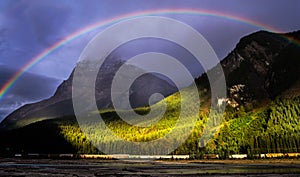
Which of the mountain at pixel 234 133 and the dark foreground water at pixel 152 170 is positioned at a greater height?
the mountain at pixel 234 133

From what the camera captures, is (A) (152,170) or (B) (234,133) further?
(B) (234,133)

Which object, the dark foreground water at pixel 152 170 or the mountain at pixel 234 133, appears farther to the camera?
the mountain at pixel 234 133

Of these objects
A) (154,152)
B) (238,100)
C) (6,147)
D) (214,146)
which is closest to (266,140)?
(214,146)

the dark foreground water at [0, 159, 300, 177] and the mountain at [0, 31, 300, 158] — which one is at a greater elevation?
the mountain at [0, 31, 300, 158]

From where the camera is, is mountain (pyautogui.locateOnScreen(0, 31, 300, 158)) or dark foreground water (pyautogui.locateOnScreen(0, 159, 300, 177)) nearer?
dark foreground water (pyautogui.locateOnScreen(0, 159, 300, 177))

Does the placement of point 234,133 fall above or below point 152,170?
above

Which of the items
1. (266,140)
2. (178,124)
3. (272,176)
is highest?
(178,124)

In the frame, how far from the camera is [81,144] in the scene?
174125mm

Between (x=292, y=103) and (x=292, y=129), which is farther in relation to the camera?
(x=292, y=103)

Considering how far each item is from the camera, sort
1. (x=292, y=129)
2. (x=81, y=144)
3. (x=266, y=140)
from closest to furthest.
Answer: (x=266, y=140)
(x=292, y=129)
(x=81, y=144)

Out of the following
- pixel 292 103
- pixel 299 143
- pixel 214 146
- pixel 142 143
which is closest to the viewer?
pixel 299 143

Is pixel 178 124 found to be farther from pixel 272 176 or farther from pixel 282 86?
pixel 272 176

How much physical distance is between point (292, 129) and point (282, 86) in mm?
73862

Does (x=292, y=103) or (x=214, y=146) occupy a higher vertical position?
(x=292, y=103)
